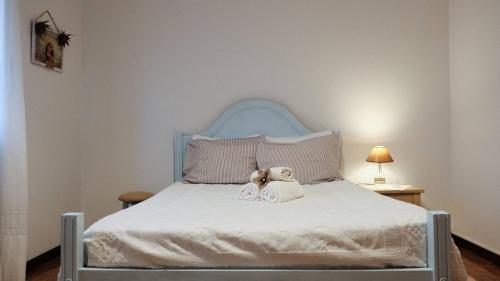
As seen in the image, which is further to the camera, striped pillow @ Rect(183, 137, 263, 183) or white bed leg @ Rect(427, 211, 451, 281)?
striped pillow @ Rect(183, 137, 263, 183)

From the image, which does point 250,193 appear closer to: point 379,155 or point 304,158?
point 304,158

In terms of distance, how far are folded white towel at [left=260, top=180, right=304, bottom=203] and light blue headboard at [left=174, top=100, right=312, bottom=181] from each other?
1254 millimetres

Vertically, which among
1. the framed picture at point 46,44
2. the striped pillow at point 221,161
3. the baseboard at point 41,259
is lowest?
the baseboard at point 41,259

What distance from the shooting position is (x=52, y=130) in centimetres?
306

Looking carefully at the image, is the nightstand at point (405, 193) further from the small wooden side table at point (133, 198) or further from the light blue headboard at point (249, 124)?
the small wooden side table at point (133, 198)

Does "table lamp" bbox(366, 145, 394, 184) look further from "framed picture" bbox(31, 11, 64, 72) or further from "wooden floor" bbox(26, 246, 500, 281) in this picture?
"framed picture" bbox(31, 11, 64, 72)

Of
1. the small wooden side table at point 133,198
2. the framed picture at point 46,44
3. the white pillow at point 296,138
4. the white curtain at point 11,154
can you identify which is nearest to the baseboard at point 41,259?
the white curtain at point 11,154

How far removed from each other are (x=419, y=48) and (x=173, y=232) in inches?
112

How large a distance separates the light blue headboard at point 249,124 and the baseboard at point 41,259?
1.06 m

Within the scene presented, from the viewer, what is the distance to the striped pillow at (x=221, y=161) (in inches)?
116

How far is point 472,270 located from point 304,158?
131 cm

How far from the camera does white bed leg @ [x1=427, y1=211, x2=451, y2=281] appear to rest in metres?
1.49

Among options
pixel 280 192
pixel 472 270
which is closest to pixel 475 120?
pixel 472 270

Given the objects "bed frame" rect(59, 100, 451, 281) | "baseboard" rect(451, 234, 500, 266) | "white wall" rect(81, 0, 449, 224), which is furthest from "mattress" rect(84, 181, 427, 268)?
"white wall" rect(81, 0, 449, 224)
